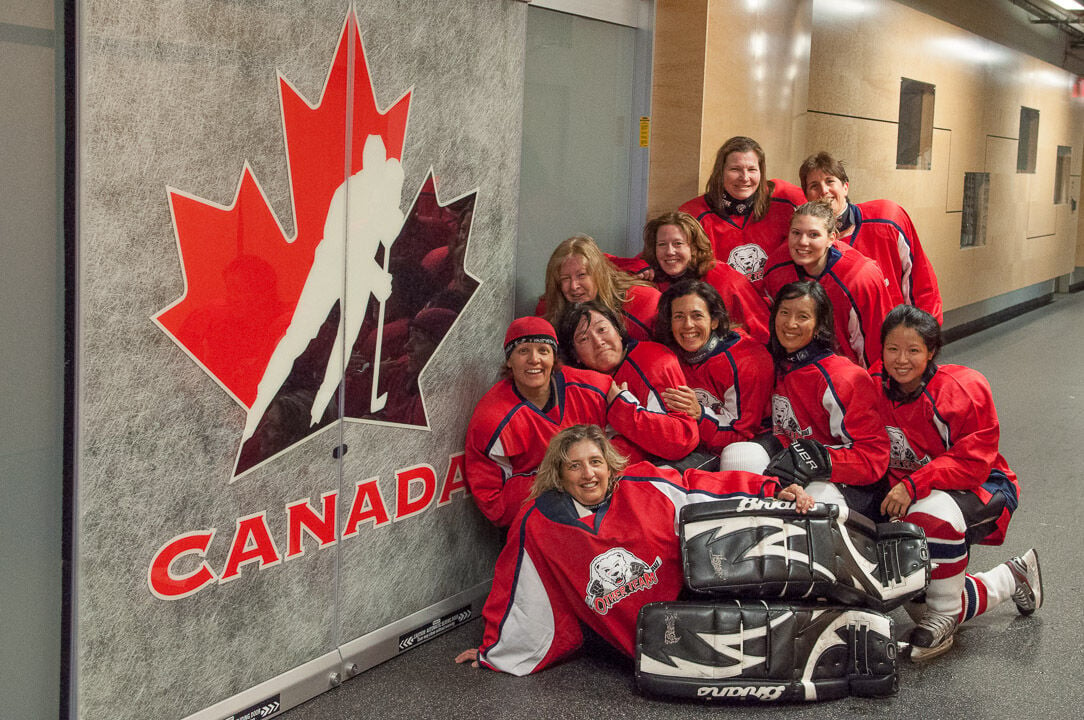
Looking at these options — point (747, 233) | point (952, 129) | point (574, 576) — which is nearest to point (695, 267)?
point (747, 233)

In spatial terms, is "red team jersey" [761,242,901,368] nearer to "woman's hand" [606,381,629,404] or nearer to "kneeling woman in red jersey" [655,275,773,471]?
"kneeling woman in red jersey" [655,275,773,471]

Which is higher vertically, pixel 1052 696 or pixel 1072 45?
pixel 1072 45

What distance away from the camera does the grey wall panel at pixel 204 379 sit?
7.58 ft

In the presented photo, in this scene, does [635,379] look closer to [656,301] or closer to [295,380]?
[656,301]

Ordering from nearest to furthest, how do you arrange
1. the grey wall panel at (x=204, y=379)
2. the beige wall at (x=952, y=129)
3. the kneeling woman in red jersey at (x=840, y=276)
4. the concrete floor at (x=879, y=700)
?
the grey wall panel at (x=204, y=379), the concrete floor at (x=879, y=700), the kneeling woman in red jersey at (x=840, y=276), the beige wall at (x=952, y=129)

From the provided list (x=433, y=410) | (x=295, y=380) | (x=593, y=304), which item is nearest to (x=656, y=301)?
(x=593, y=304)

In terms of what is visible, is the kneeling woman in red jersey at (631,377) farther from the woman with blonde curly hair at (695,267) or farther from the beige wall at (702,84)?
the beige wall at (702,84)

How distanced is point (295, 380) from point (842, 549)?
1578 millimetres

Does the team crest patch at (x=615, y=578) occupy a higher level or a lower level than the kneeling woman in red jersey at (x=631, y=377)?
lower

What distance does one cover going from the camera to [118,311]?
2336mm

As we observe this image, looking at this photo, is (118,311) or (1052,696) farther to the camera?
(1052,696)

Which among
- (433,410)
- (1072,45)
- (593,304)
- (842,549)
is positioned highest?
(1072,45)

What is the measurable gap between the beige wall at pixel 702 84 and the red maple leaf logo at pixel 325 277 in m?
1.36

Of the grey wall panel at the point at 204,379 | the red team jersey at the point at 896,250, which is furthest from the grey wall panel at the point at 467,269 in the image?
the red team jersey at the point at 896,250
